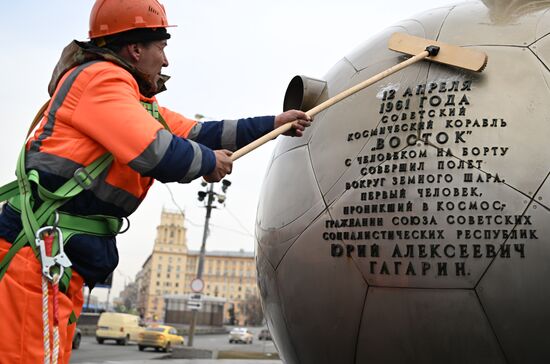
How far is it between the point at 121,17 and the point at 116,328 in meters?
25.2

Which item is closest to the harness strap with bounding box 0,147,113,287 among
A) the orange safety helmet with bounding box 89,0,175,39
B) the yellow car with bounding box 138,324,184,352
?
the orange safety helmet with bounding box 89,0,175,39

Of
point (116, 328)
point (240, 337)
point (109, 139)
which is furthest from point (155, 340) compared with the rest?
point (109, 139)

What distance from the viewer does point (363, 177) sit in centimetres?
328

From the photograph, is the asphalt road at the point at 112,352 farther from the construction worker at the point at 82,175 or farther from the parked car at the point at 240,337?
the parked car at the point at 240,337

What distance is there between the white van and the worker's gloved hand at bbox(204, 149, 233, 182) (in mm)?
24243

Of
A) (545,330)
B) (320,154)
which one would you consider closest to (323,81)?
(320,154)

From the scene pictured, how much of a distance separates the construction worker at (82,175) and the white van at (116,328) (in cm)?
2423

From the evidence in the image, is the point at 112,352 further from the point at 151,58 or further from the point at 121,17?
the point at 121,17

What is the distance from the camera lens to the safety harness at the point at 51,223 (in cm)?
213

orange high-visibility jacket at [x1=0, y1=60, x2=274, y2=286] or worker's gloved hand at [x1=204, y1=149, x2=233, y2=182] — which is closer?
orange high-visibility jacket at [x1=0, y1=60, x2=274, y2=286]

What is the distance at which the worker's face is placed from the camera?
2633 mm

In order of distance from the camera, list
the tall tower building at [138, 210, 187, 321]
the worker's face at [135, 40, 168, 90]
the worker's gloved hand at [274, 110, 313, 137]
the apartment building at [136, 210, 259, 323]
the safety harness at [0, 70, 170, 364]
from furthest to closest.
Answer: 1. the apartment building at [136, 210, 259, 323]
2. the tall tower building at [138, 210, 187, 321]
3. the worker's gloved hand at [274, 110, 313, 137]
4. the worker's face at [135, 40, 168, 90]
5. the safety harness at [0, 70, 170, 364]

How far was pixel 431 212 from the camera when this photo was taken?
9.95 ft

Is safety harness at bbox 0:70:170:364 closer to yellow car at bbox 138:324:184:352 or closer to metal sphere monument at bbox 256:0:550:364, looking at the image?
metal sphere monument at bbox 256:0:550:364
